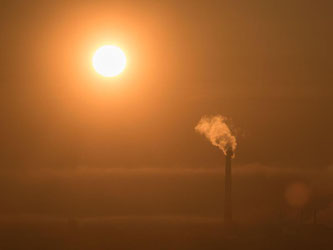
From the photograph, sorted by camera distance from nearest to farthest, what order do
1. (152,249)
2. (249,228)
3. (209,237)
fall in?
(152,249) → (209,237) → (249,228)

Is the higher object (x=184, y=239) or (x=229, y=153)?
(x=229, y=153)

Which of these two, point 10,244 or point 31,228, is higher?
point 31,228

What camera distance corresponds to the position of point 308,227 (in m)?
63.4

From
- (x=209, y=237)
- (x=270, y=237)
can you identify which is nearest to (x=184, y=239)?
(x=209, y=237)

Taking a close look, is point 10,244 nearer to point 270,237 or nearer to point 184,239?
point 184,239

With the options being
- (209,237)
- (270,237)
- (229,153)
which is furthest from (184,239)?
(229,153)

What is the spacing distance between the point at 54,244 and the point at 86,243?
2743 millimetres

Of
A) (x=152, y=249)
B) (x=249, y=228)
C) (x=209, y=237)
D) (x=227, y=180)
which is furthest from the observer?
(x=227, y=180)

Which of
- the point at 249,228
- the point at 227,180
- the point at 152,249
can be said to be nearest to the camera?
the point at 152,249

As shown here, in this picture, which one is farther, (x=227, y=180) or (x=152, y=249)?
(x=227, y=180)

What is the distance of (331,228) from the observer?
6353 centimetres

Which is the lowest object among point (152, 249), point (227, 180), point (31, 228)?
point (152, 249)

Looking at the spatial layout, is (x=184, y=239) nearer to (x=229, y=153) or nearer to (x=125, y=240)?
(x=125, y=240)

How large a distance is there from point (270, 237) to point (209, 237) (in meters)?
5.42
